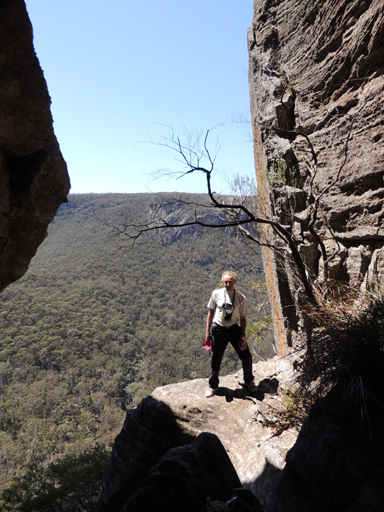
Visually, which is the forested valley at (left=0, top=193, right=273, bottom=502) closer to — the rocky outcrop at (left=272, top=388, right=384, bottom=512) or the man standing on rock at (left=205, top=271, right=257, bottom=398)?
the man standing on rock at (left=205, top=271, right=257, bottom=398)

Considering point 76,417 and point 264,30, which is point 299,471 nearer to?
point 264,30

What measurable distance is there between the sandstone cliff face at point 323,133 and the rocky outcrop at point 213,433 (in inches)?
62.2

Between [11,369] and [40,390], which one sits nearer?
[40,390]

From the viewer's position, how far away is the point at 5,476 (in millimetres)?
23578

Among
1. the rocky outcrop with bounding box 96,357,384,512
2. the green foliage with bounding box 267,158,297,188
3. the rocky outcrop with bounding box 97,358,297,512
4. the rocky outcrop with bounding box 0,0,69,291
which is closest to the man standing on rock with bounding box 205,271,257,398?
the rocky outcrop with bounding box 97,358,297,512

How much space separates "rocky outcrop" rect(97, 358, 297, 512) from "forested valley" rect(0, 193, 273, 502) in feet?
20.3

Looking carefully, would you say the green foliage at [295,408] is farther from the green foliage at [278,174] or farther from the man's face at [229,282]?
the green foliage at [278,174]

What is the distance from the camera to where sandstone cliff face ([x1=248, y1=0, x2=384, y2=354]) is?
3.97 metres

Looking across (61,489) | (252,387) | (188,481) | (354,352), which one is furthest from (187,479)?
(61,489)

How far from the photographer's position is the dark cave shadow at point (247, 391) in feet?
16.5

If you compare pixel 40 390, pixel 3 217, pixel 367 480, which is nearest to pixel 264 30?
pixel 3 217

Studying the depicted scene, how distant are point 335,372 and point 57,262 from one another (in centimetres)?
7247

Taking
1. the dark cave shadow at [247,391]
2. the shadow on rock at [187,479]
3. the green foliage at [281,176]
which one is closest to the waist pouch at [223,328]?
the dark cave shadow at [247,391]

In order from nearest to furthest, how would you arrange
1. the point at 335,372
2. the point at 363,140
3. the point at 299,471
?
the point at 299,471
the point at 335,372
the point at 363,140
